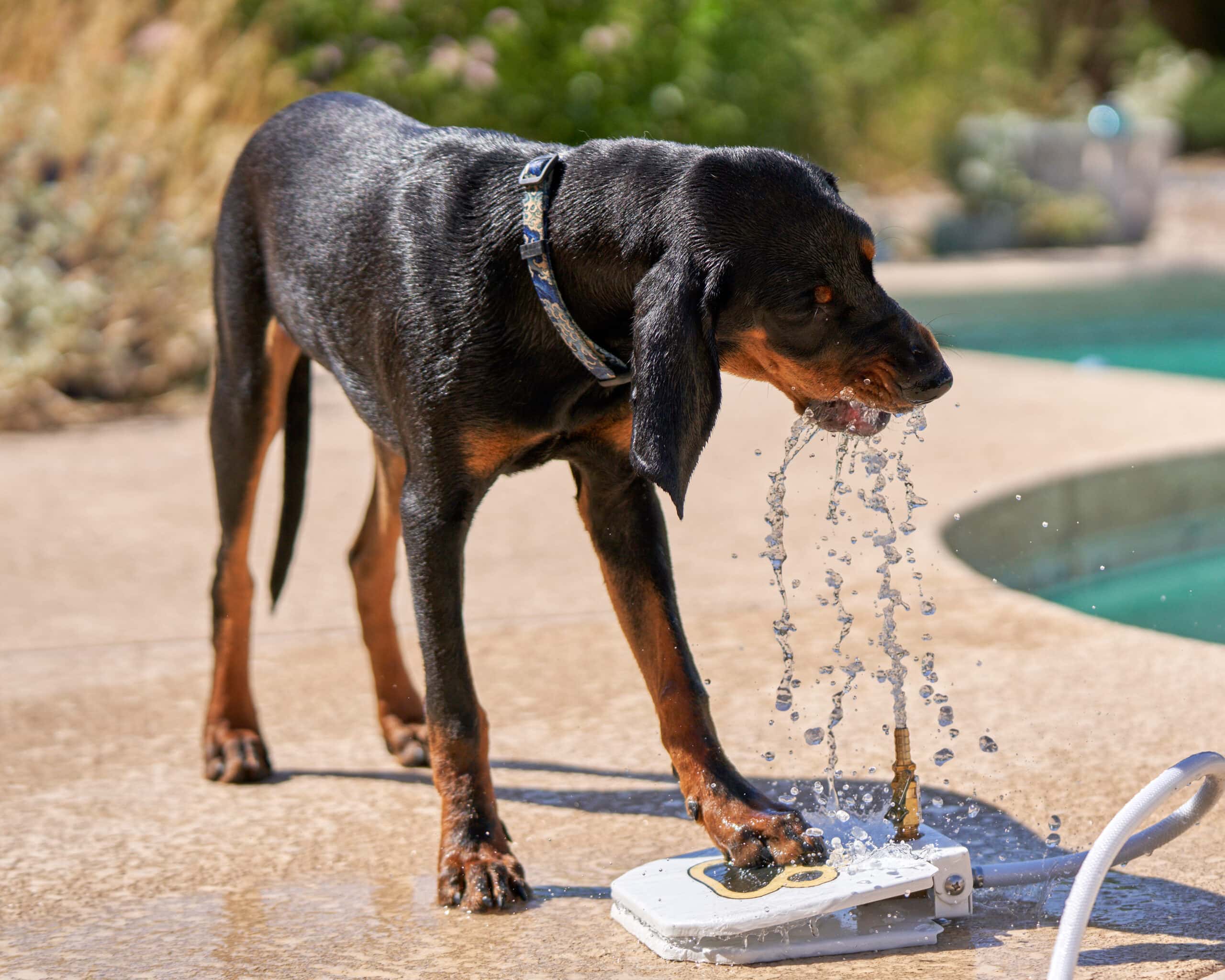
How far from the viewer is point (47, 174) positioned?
8289mm

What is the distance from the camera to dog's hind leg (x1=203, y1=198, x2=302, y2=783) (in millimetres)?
3516

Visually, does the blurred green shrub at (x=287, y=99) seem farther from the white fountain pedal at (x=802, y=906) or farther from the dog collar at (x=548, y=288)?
the white fountain pedal at (x=802, y=906)

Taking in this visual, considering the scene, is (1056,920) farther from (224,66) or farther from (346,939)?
(224,66)

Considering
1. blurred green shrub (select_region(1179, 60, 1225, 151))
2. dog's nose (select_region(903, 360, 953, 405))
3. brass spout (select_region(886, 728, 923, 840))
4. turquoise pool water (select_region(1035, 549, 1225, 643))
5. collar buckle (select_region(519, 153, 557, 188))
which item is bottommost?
blurred green shrub (select_region(1179, 60, 1225, 151))

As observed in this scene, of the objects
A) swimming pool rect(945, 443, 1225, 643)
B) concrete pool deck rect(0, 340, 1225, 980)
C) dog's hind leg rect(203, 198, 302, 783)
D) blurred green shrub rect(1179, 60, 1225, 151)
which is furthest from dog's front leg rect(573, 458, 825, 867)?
blurred green shrub rect(1179, 60, 1225, 151)

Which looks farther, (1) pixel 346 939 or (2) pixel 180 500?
(2) pixel 180 500

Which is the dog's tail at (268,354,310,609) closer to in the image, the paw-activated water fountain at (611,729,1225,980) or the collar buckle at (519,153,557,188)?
the collar buckle at (519,153,557,188)

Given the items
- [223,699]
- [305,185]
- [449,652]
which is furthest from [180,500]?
[449,652]

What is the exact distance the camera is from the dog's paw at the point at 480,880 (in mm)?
2738

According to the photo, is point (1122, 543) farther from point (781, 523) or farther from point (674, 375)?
point (674, 375)

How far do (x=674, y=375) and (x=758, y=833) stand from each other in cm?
85

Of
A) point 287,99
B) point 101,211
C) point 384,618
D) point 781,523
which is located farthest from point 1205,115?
point 781,523

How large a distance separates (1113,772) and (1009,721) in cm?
39

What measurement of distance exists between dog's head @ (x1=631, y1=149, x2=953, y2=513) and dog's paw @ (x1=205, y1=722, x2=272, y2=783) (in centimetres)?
147
